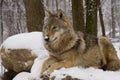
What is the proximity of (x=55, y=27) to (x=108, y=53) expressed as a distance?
4.63ft

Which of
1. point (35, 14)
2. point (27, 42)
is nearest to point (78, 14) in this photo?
point (35, 14)

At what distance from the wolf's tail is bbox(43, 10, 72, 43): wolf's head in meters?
0.90

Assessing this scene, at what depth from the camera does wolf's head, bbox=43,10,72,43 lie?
5960mm

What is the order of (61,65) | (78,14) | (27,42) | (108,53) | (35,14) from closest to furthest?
(61,65) → (108,53) → (27,42) → (35,14) → (78,14)

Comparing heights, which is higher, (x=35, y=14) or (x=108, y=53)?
(x=35, y=14)

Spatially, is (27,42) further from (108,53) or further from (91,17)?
(108,53)

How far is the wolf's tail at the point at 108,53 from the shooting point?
6727 millimetres

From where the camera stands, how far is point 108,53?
6793 mm

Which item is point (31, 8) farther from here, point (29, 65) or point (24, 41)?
point (29, 65)

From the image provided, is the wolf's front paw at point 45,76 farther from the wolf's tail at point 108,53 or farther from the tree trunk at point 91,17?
the tree trunk at point 91,17

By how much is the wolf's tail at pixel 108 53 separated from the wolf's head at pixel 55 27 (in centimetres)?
90

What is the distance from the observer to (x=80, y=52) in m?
6.39

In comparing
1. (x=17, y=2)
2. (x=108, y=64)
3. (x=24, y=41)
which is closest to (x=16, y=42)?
(x=24, y=41)

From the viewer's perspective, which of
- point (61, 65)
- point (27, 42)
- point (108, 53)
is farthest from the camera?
point (27, 42)
